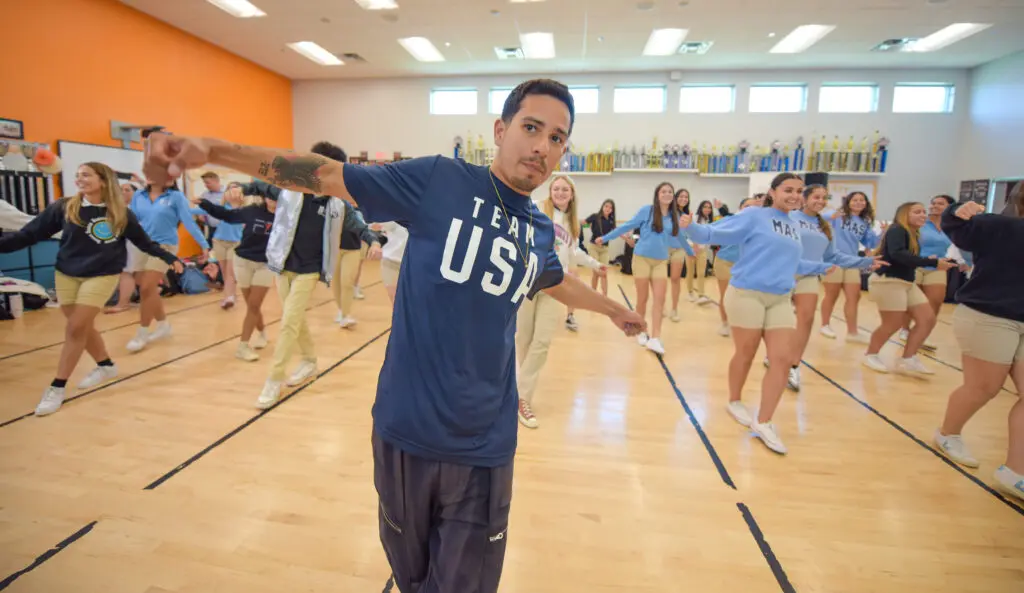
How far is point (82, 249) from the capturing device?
3.60 m

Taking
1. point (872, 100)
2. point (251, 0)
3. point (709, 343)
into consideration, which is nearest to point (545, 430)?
point (709, 343)

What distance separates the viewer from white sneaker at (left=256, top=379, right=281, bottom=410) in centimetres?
371

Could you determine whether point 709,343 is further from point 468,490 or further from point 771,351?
point 468,490

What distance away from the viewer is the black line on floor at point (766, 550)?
2.07 metres

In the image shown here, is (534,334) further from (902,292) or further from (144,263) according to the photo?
(144,263)

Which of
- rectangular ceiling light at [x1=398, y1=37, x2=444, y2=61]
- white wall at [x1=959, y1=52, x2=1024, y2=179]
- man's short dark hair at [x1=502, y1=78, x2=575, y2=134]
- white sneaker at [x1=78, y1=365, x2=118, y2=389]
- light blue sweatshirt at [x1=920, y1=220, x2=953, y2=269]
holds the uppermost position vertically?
rectangular ceiling light at [x1=398, y1=37, x2=444, y2=61]

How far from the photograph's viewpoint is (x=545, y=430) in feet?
11.4

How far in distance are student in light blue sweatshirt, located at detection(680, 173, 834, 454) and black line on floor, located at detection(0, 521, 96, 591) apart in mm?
3838

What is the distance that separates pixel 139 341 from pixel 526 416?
13.9ft

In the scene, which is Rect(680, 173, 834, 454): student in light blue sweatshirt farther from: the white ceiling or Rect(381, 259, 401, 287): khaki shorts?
the white ceiling

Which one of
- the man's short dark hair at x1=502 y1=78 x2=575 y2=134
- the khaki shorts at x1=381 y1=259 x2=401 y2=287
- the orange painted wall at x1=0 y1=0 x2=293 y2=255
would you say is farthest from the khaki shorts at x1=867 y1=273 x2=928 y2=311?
the orange painted wall at x1=0 y1=0 x2=293 y2=255

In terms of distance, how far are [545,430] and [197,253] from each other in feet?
35.3

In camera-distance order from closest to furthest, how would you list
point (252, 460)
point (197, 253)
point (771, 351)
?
point (252, 460) → point (771, 351) → point (197, 253)

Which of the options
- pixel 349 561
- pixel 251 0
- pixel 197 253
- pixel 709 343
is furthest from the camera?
pixel 197 253
